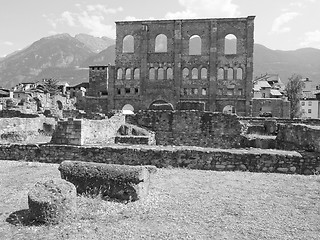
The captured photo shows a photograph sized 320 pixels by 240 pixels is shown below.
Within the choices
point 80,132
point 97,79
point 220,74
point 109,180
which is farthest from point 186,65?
point 109,180

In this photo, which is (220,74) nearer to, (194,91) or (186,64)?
(194,91)

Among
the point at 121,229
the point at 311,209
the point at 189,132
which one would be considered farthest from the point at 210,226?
the point at 189,132

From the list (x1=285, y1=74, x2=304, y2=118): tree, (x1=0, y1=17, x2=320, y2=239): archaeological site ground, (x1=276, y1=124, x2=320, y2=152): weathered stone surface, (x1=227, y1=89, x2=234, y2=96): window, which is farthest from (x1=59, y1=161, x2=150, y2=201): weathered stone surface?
(x1=285, y1=74, x2=304, y2=118): tree

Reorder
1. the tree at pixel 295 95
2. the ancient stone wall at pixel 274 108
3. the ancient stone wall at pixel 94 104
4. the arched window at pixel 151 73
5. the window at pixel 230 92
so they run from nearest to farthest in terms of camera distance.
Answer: the ancient stone wall at pixel 274 108
the window at pixel 230 92
the arched window at pixel 151 73
the ancient stone wall at pixel 94 104
the tree at pixel 295 95

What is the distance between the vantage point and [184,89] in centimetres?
4525

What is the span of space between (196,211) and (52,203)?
9.78ft

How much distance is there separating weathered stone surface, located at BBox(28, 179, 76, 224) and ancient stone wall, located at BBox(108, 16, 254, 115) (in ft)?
128

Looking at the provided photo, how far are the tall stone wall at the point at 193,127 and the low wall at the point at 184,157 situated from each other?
9020mm

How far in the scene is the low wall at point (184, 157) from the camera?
9.98 meters

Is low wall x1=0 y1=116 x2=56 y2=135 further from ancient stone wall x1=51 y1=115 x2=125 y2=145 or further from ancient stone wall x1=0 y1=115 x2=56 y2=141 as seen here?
ancient stone wall x1=51 y1=115 x2=125 y2=145

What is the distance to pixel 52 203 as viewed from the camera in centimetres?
599

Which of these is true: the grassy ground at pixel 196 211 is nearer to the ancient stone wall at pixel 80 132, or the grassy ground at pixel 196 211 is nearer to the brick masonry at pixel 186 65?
the ancient stone wall at pixel 80 132

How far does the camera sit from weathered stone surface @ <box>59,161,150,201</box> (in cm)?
722

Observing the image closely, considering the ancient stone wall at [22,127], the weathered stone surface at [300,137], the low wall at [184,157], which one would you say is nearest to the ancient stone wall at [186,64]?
the ancient stone wall at [22,127]
